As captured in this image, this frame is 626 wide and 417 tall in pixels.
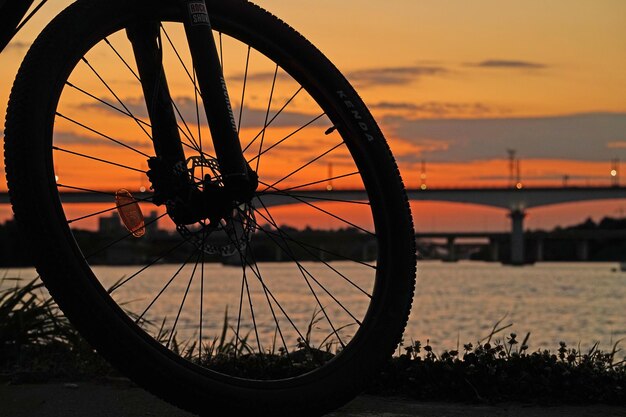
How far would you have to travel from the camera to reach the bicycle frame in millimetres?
2691

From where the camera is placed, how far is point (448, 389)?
445cm

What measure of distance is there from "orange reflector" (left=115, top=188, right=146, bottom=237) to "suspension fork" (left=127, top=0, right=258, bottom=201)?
0.61 feet

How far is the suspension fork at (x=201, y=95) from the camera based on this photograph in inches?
106

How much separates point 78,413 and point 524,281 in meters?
71.1

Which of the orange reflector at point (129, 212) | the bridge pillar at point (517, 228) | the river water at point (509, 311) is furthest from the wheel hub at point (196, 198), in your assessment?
the bridge pillar at point (517, 228)

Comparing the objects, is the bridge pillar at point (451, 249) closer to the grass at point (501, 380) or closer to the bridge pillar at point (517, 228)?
the bridge pillar at point (517, 228)

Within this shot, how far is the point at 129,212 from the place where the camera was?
293 centimetres

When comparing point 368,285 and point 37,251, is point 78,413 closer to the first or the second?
point 37,251

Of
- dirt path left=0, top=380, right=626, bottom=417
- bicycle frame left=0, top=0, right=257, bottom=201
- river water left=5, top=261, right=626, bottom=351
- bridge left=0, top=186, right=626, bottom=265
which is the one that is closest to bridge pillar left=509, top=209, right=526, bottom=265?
bridge left=0, top=186, right=626, bottom=265

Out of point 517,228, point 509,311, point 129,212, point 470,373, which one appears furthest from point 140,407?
point 517,228

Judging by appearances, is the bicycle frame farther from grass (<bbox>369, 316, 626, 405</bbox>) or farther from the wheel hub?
grass (<bbox>369, 316, 626, 405</bbox>)

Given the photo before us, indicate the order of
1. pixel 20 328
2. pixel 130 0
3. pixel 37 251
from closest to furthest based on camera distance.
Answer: pixel 37 251 < pixel 130 0 < pixel 20 328

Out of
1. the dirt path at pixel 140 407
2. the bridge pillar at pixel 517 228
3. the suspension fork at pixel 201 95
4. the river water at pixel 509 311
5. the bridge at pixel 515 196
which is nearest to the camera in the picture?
the suspension fork at pixel 201 95

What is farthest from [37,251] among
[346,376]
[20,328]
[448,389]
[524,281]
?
[524,281]
